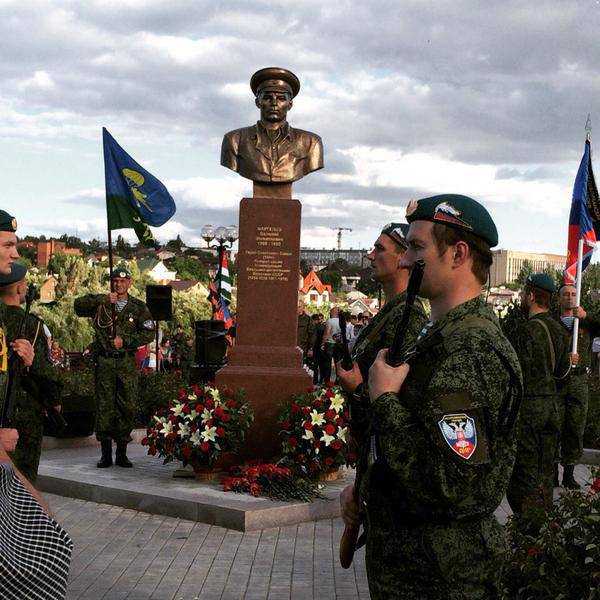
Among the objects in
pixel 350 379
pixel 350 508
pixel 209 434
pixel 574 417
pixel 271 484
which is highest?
pixel 350 379

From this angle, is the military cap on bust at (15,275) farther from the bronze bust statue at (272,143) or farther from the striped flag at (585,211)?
the striped flag at (585,211)

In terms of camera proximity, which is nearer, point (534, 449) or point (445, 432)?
point (445, 432)

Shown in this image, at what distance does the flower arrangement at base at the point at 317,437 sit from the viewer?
920cm

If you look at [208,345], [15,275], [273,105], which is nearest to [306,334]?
[208,345]

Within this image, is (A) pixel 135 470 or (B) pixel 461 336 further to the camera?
(A) pixel 135 470

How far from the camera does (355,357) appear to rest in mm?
4387

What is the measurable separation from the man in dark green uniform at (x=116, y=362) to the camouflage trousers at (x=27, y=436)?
11.6 feet

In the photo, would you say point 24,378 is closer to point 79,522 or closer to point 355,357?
point 79,522

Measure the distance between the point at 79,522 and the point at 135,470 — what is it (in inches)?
79.3

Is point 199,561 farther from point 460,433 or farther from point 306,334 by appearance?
point 306,334

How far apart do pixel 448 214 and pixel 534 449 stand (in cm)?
493

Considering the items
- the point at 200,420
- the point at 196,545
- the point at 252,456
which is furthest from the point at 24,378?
the point at 252,456

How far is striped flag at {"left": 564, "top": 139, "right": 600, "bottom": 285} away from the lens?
11375 millimetres

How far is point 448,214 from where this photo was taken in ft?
9.66
